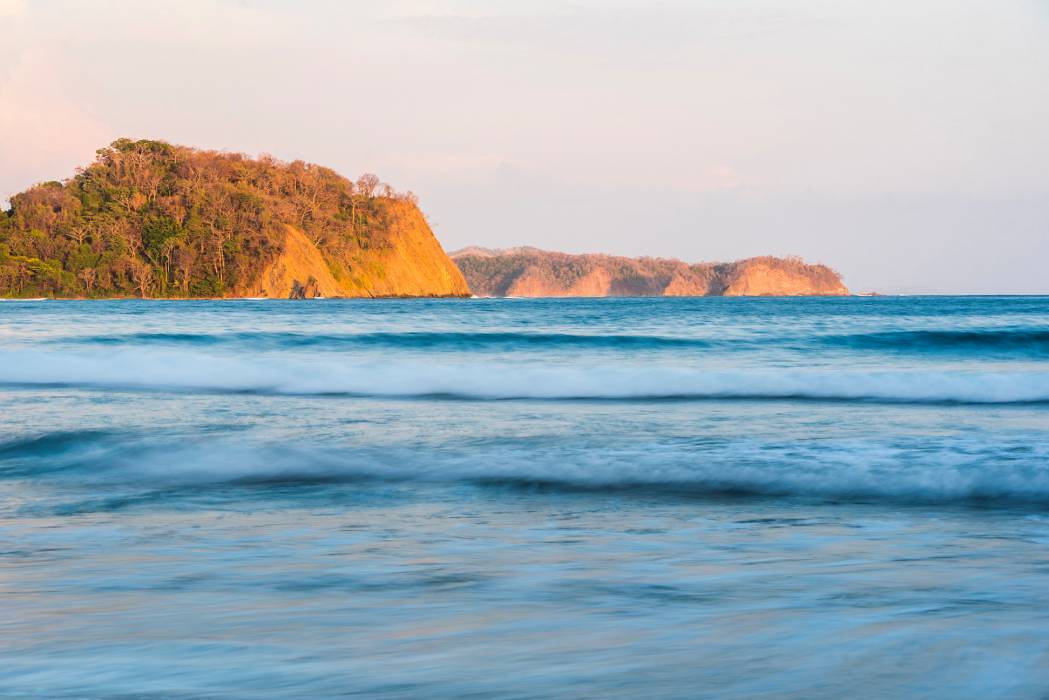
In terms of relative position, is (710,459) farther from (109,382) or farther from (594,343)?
(594,343)

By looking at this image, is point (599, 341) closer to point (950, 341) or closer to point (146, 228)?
point (950, 341)

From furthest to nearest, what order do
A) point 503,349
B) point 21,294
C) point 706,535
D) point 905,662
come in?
point 21,294
point 503,349
point 706,535
point 905,662

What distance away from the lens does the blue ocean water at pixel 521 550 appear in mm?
2541

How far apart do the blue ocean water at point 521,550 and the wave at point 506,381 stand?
160 centimetres

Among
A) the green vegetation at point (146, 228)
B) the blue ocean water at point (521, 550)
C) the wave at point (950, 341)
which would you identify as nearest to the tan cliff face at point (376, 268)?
the green vegetation at point (146, 228)

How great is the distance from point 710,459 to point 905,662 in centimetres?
348

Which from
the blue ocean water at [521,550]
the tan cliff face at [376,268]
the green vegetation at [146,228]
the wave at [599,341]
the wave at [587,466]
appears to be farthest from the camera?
the tan cliff face at [376,268]

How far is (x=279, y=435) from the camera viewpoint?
7426 mm

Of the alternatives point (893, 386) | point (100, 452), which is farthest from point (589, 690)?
point (893, 386)

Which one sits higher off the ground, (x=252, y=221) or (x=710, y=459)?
(x=252, y=221)

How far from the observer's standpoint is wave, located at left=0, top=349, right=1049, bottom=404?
11781 millimetres

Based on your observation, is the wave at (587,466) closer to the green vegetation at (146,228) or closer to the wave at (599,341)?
the wave at (599,341)

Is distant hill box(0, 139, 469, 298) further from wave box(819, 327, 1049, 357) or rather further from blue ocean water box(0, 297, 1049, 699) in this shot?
blue ocean water box(0, 297, 1049, 699)

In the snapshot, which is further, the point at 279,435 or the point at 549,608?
the point at 279,435
